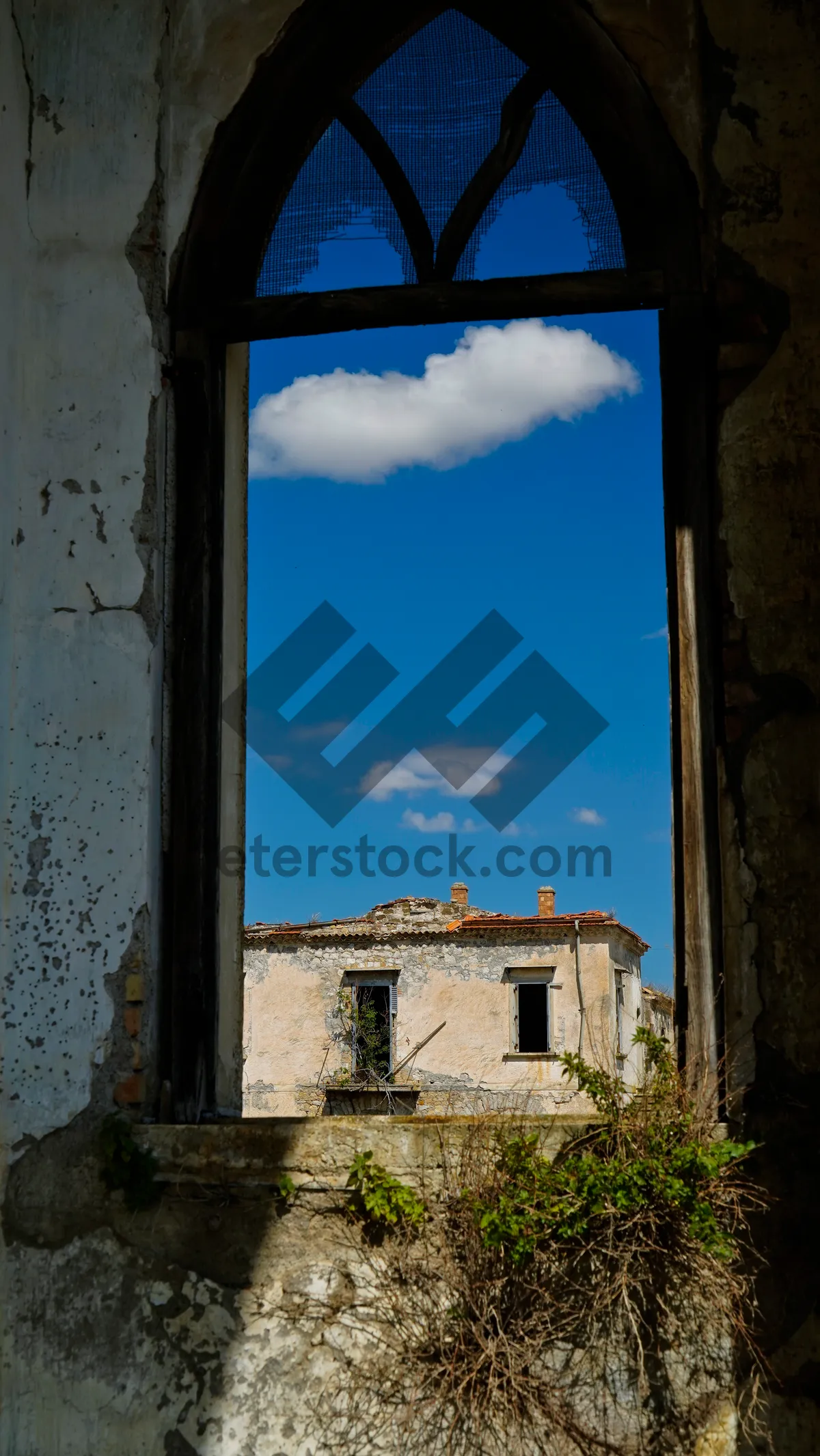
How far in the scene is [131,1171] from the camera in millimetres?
3355

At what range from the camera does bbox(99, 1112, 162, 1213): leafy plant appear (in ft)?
11.0

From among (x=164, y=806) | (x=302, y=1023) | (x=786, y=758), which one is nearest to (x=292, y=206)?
(x=164, y=806)

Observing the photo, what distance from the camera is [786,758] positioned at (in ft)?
11.1

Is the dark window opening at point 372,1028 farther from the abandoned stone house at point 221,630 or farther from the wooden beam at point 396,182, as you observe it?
the wooden beam at point 396,182

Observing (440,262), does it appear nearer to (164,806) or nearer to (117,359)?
(117,359)

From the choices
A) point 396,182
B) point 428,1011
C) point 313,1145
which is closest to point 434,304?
point 396,182

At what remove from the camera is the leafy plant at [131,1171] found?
3352 mm

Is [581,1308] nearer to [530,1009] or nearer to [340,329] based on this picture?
[340,329]

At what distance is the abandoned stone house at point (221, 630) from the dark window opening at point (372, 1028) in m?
20.0

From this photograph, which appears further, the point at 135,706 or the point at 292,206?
the point at 292,206

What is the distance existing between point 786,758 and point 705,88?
1.91 metres

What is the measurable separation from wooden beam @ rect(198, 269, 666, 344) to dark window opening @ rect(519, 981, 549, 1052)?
20.1 metres

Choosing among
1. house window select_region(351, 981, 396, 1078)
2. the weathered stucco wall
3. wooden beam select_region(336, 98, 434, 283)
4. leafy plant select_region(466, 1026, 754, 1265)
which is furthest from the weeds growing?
house window select_region(351, 981, 396, 1078)

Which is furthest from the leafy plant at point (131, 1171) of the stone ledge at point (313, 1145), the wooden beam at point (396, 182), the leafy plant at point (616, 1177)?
the wooden beam at point (396, 182)
